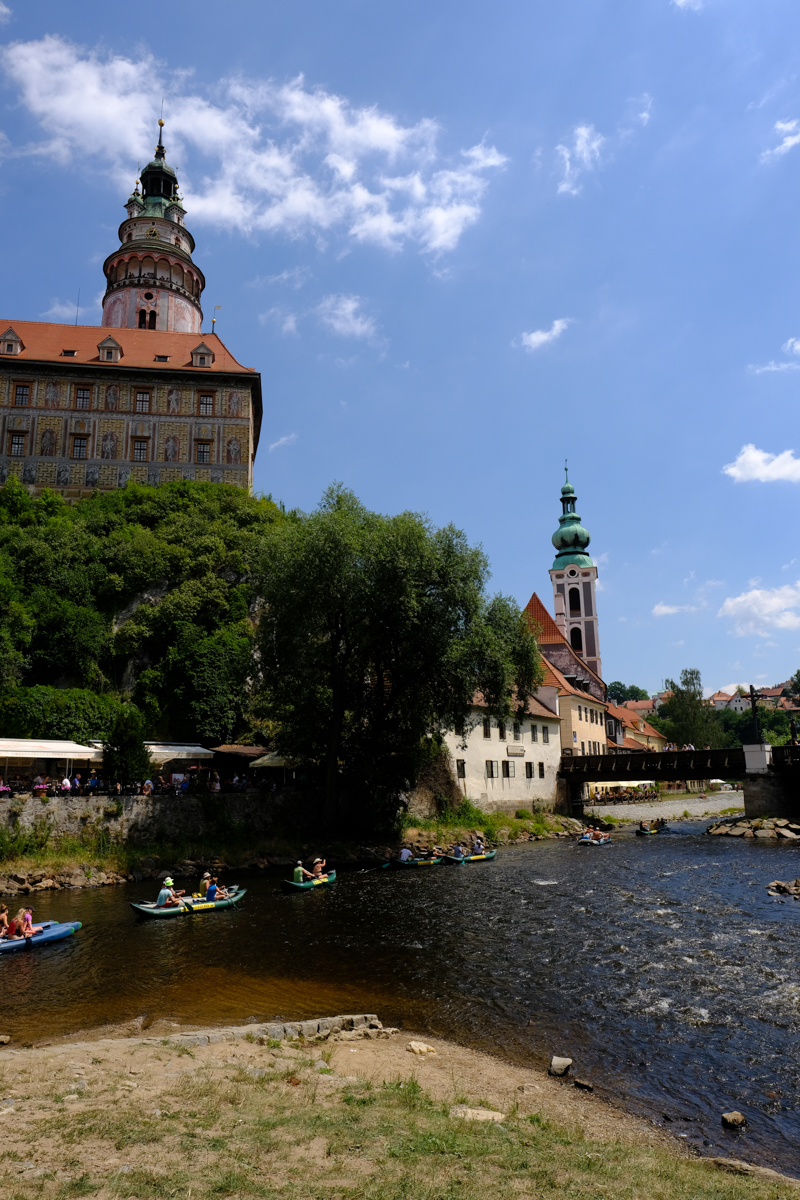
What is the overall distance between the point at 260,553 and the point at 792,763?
37.0 m

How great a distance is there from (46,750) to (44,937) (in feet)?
40.9

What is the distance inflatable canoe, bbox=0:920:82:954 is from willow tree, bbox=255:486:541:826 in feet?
52.5

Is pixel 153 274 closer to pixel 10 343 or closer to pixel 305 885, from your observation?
pixel 10 343

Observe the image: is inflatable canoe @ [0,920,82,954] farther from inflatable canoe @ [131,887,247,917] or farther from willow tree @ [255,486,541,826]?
willow tree @ [255,486,541,826]

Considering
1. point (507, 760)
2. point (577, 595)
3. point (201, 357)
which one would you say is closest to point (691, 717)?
point (577, 595)

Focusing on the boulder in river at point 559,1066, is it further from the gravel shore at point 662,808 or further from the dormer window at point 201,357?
the dormer window at point 201,357

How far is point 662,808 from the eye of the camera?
229 ft

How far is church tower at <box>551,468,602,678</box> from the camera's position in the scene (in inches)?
4055

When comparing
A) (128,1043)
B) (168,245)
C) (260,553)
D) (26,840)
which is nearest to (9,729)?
(26,840)

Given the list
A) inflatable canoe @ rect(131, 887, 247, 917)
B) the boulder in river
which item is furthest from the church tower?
the boulder in river

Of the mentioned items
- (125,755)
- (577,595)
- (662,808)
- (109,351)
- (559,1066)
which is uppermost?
(109,351)

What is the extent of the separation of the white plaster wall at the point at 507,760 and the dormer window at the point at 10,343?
4893 cm

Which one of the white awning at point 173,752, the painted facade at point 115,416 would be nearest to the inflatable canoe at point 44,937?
the white awning at point 173,752

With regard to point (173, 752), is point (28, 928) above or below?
below
